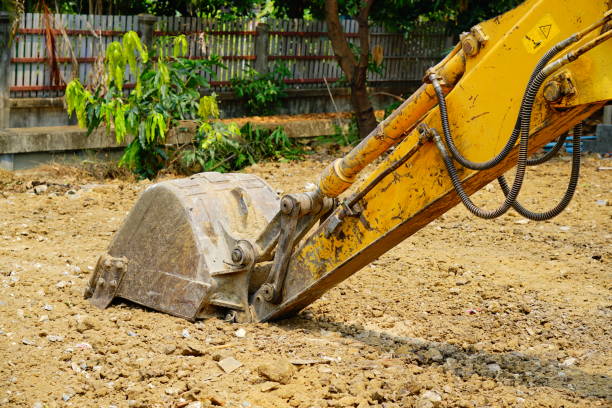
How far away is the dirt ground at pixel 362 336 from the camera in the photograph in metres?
4.26

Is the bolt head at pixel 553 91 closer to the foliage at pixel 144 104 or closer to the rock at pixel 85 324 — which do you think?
the rock at pixel 85 324

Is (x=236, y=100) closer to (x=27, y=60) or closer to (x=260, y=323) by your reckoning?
(x=27, y=60)

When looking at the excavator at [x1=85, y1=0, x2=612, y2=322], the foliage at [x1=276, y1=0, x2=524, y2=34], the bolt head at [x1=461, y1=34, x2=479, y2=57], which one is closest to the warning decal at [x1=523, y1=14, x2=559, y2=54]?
the excavator at [x1=85, y1=0, x2=612, y2=322]

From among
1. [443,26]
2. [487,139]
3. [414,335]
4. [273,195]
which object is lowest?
[414,335]

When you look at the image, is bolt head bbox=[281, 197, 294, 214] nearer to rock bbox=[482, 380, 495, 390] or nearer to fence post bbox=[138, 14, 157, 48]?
rock bbox=[482, 380, 495, 390]

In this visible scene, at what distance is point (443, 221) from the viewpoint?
325 inches

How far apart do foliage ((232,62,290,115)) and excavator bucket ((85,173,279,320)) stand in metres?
7.40

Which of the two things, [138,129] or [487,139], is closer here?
[487,139]

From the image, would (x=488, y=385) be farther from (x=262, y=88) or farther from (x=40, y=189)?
(x=262, y=88)

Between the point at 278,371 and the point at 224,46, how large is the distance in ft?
29.8

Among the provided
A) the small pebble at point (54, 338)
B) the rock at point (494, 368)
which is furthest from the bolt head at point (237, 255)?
the rock at point (494, 368)

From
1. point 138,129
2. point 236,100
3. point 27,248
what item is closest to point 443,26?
point 236,100

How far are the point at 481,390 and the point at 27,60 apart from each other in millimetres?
7802

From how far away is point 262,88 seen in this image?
1288 cm
